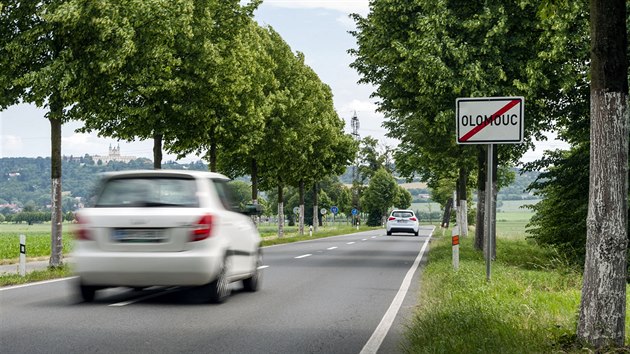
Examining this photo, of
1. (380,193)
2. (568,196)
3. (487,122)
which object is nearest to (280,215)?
(568,196)

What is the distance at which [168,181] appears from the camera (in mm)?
10664

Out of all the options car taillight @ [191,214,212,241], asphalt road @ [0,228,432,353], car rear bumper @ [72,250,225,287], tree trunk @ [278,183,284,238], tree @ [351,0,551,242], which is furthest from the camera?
tree trunk @ [278,183,284,238]

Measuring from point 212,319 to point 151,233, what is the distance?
142 centimetres

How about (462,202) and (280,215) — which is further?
(280,215)

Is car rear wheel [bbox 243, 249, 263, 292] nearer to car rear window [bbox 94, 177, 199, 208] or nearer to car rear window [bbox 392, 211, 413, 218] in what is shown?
car rear window [bbox 94, 177, 199, 208]

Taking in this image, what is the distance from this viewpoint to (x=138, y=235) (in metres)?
10.2

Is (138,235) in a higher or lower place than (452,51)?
lower

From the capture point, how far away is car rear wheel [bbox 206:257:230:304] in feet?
35.6

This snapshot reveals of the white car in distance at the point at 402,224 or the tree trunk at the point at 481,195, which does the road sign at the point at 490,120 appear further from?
the white car in distance at the point at 402,224

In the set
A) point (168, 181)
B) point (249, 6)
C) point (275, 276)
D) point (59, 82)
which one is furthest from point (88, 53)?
point (249, 6)

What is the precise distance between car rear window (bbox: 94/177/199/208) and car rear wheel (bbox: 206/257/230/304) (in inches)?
42.0

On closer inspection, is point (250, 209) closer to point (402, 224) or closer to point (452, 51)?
point (452, 51)

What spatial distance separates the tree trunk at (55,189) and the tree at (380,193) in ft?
295

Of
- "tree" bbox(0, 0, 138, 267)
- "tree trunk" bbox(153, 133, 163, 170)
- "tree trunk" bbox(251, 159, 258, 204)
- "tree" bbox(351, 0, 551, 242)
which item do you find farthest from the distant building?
"tree" bbox(351, 0, 551, 242)
